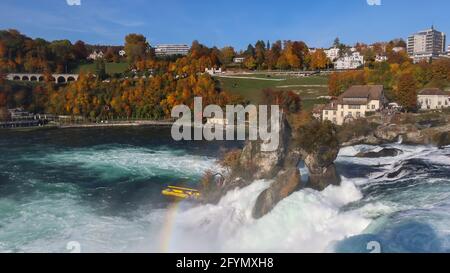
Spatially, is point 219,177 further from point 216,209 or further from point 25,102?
point 25,102

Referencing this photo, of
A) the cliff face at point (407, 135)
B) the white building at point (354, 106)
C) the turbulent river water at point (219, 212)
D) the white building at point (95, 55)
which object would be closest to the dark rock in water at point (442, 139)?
the cliff face at point (407, 135)

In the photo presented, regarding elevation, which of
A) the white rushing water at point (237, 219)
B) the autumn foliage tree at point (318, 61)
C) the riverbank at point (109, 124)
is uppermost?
the autumn foliage tree at point (318, 61)

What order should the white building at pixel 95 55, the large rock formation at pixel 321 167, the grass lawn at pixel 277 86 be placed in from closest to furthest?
1. the large rock formation at pixel 321 167
2. the grass lawn at pixel 277 86
3. the white building at pixel 95 55

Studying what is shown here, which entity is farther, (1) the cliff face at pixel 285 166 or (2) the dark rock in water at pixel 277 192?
(1) the cliff face at pixel 285 166

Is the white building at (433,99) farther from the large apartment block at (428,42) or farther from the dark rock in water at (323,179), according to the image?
the large apartment block at (428,42)

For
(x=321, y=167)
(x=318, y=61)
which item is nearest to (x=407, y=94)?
(x=321, y=167)

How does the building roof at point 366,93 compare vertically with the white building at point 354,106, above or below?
above
